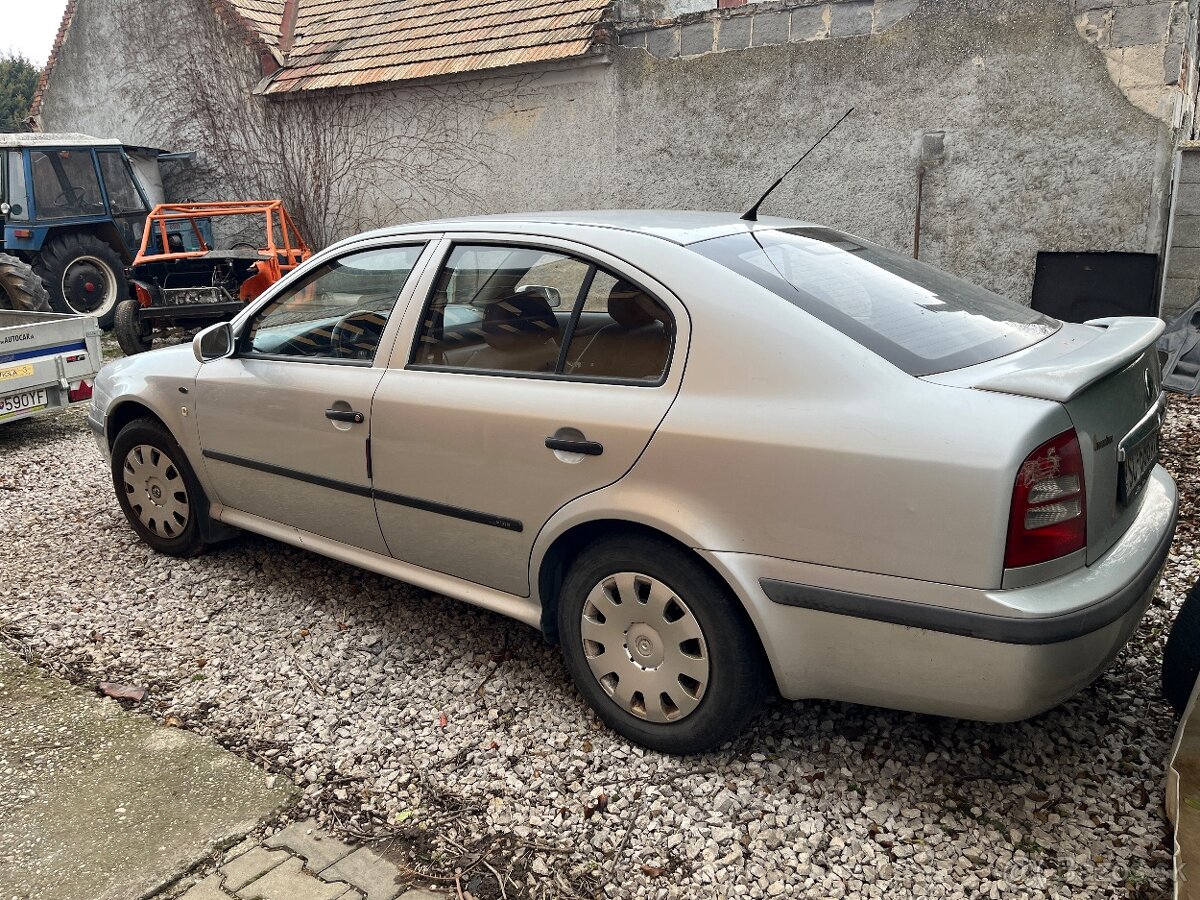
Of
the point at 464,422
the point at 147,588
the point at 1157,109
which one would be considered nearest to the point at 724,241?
the point at 464,422

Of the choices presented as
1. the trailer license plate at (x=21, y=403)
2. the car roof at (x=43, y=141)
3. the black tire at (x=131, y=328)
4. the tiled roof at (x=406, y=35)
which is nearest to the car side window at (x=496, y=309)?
the trailer license plate at (x=21, y=403)

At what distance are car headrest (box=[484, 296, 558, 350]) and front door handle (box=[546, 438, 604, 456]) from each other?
1.36 ft

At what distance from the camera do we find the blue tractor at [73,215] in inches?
422

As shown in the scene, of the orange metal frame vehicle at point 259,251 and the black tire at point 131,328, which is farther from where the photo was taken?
the orange metal frame vehicle at point 259,251

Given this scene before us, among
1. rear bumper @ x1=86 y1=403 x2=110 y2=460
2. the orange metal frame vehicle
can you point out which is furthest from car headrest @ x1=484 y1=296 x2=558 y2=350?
the orange metal frame vehicle

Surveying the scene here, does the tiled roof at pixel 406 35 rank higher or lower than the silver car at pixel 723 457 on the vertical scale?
higher

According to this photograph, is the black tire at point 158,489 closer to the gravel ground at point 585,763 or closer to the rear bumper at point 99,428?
the rear bumper at point 99,428

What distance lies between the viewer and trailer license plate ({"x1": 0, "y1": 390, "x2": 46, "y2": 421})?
6605mm

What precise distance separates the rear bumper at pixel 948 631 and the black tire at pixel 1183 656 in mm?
297

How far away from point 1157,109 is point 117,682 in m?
7.89

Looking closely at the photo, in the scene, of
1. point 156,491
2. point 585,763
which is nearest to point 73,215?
point 156,491

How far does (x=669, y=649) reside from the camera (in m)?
2.64

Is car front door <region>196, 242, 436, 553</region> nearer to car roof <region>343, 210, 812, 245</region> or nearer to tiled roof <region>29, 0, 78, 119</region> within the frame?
car roof <region>343, 210, 812, 245</region>

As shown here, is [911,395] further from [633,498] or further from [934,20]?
[934,20]
